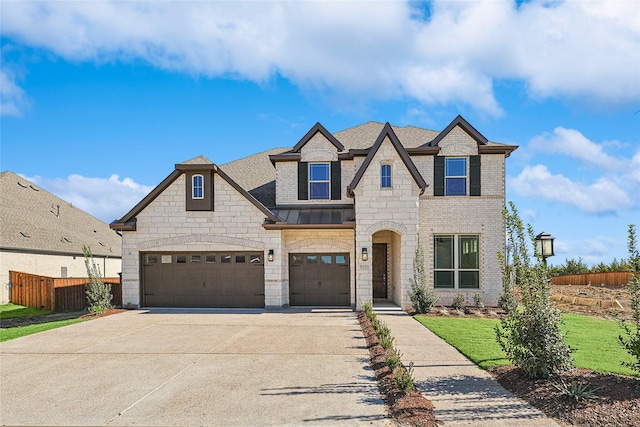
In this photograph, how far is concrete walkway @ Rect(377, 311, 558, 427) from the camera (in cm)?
580

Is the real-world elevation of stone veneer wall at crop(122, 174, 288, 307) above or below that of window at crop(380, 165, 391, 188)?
below

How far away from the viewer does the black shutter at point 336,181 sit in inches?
755

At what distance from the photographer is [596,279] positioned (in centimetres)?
3219

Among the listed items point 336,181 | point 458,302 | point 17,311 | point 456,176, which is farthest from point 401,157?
point 17,311

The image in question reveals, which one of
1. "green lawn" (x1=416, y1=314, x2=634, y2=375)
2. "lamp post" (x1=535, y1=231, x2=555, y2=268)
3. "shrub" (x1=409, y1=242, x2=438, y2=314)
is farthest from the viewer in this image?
"shrub" (x1=409, y1=242, x2=438, y2=314)

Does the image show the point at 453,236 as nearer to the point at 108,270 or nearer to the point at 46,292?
the point at 46,292

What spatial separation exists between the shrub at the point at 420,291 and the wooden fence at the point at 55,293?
1263cm

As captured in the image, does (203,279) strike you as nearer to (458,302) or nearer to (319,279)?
(319,279)

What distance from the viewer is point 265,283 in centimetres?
1750

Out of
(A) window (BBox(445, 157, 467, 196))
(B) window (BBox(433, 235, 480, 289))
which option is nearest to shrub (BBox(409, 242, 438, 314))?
(B) window (BBox(433, 235, 480, 289))

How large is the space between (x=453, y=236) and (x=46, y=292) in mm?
17537

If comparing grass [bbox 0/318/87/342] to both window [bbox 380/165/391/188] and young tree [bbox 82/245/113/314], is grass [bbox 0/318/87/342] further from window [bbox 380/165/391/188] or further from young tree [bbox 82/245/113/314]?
window [bbox 380/165/391/188]

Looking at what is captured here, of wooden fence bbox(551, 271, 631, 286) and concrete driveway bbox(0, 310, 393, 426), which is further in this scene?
wooden fence bbox(551, 271, 631, 286)

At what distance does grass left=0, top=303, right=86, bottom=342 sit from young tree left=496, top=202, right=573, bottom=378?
12.8 meters
